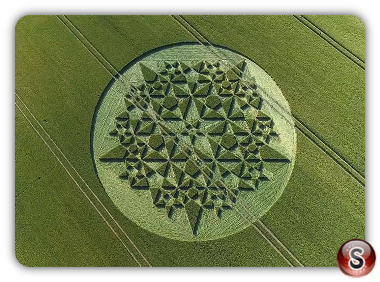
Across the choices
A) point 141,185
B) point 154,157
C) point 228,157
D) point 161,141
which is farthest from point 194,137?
point 141,185

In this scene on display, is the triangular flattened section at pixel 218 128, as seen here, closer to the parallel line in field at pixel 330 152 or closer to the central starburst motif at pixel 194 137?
the central starburst motif at pixel 194 137

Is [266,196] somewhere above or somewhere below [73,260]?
above

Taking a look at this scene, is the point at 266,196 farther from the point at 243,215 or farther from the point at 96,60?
the point at 96,60

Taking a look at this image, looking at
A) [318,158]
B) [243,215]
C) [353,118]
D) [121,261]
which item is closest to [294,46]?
[353,118]

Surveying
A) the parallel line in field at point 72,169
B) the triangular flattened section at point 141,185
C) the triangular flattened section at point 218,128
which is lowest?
the parallel line in field at point 72,169

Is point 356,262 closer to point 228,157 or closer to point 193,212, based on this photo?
point 228,157

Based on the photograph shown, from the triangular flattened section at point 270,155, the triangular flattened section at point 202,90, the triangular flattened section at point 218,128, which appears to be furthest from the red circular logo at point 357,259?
the triangular flattened section at point 202,90
